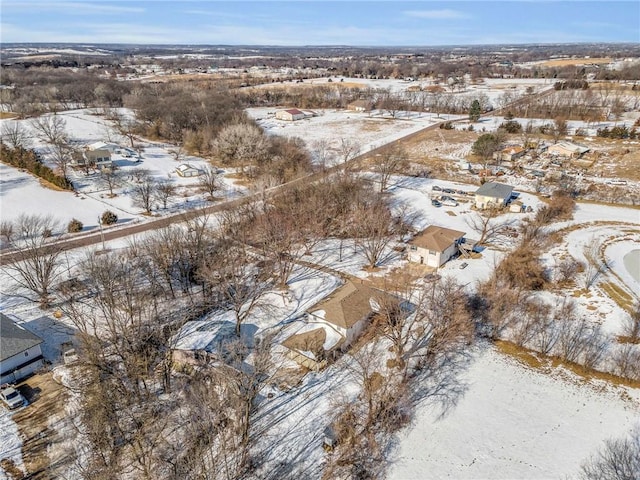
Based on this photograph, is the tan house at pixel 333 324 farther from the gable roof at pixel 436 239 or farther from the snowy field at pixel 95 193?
the snowy field at pixel 95 193

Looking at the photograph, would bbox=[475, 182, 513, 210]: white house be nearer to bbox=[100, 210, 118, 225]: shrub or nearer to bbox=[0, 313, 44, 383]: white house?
bbox=[100, 210, 118, 225]: shrub

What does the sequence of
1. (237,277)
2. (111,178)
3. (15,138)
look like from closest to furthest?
(237,277) → (111,178) → (15,138)

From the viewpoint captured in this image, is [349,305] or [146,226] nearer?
[349,305]

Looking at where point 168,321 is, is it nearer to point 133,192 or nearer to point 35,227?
point 35,227

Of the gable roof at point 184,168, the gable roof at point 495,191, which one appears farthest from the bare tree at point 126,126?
the gable roof at point 495,191

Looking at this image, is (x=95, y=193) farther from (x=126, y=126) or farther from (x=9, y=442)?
(x=126, y=126)

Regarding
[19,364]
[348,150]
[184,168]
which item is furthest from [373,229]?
[184,168]

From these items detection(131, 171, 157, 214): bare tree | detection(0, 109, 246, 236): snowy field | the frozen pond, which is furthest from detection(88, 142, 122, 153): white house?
the frozen pond
